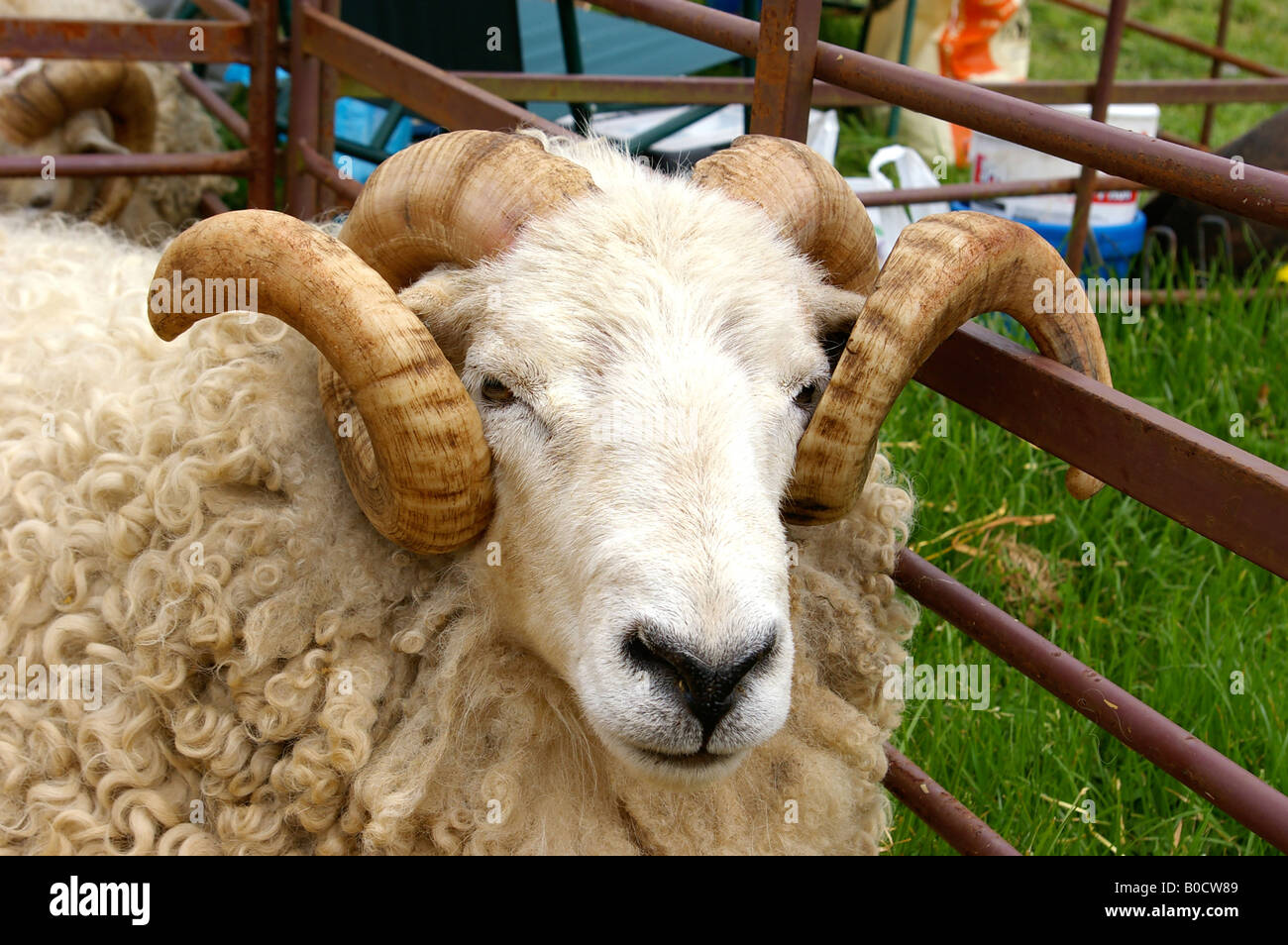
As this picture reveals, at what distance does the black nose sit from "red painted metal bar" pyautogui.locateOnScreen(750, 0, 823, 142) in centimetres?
124

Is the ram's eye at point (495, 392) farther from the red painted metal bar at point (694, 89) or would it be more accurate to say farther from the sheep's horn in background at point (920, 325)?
the red painted metal bar at point (694, 89)

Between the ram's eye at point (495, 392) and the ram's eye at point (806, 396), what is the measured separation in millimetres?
488

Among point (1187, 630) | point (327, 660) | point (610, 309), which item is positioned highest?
point (610, 309)

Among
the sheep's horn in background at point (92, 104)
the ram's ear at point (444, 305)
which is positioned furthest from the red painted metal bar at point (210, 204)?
the ram's ear at point (444, 305)

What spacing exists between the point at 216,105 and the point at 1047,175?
3.91m

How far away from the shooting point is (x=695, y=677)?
1653 mm

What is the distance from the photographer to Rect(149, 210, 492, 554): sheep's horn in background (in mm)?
1863

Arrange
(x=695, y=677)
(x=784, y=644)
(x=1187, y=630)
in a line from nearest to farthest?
1. (x=695, y=677)
2. (x=784, y=644)
3. (x=1187, y=630)

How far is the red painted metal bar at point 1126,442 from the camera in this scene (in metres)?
1.75

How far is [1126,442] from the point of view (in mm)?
1972
